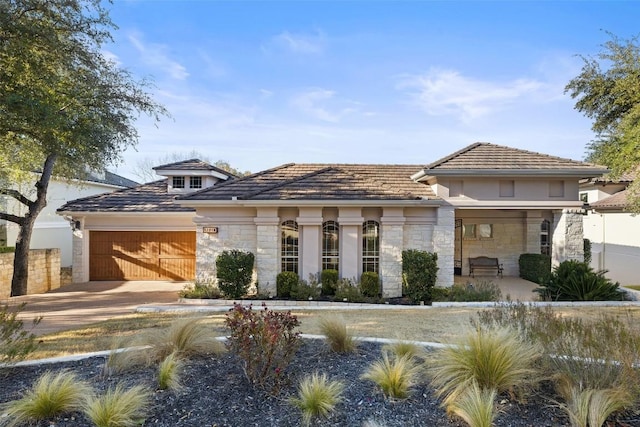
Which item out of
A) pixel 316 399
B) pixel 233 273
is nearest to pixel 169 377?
pixel 316 399

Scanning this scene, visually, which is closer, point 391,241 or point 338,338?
point 338,338

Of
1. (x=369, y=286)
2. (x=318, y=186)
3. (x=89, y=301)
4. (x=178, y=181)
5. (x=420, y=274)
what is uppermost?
(x=178, y=181)

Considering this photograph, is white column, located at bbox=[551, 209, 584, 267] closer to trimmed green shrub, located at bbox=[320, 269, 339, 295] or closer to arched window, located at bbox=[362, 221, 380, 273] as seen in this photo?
arched window, located at bbox=[362, 221, 380, 273]

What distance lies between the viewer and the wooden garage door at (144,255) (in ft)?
51.9

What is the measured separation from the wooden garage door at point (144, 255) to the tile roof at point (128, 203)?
1096 mm

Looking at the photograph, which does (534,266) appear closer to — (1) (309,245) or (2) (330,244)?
(2) (330,244)

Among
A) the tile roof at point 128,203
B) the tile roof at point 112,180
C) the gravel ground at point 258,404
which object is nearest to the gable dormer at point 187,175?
the tile roof at point 128,203

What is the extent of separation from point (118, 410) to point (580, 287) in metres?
12.6

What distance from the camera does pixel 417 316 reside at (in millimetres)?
9289

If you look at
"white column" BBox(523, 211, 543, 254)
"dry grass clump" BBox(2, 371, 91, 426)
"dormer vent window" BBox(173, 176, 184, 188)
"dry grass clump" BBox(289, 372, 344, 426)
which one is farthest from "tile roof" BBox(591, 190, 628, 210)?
"dry grass clump" BBox(2, 371, 91, 426)

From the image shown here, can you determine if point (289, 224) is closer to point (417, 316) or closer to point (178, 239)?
point (417, 316)

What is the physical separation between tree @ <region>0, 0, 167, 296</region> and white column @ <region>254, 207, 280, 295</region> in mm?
5311

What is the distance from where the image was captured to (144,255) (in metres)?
15.9

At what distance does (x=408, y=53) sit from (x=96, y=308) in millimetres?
13229
